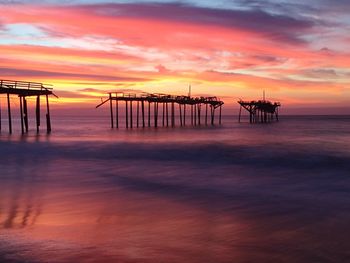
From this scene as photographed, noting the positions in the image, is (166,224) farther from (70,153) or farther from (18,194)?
(70,153)

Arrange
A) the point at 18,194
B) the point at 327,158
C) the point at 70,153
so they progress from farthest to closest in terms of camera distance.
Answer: the point at 70,153 < the point at 327,158 < the point at 18,194

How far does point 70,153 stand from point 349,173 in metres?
14.9

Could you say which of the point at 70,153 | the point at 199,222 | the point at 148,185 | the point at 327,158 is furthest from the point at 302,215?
the point at 70,153

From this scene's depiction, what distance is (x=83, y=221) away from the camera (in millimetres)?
8188

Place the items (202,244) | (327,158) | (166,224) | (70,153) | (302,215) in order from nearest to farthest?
(202,244)
(166,224)
(302,215)
(327,158)
(70,153)

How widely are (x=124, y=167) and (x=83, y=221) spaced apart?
1031cm

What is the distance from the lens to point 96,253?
20.6ft

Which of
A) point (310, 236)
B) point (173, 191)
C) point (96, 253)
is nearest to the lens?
point (96, 253)

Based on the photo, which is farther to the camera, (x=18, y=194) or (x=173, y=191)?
(x=173, y=191)

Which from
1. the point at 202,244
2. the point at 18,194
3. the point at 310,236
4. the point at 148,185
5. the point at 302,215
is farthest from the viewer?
the point at 148,185

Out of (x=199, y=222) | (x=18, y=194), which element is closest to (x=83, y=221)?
(x=199, y=222)

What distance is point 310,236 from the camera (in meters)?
7.30

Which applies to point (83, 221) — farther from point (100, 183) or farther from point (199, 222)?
point (100, 183)

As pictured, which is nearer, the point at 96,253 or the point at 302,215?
the point at 96,253
